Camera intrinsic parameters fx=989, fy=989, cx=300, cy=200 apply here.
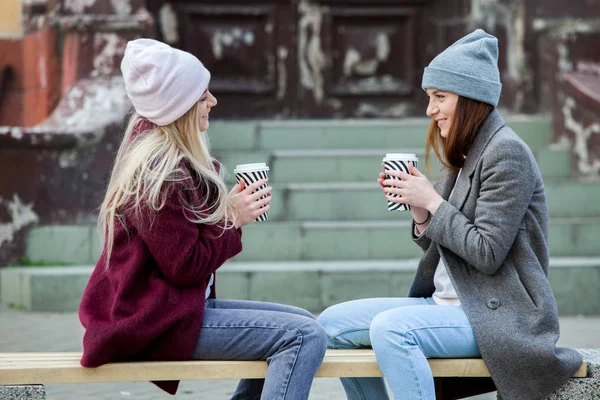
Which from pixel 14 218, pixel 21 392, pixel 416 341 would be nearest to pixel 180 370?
pixel 21 392

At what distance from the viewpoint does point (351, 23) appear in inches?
337

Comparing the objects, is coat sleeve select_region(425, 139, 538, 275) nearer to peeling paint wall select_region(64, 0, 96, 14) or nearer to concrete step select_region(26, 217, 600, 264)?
concrete step select_region(26, 217, 600, 264)

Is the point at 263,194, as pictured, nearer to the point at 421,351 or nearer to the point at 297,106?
the point at 421,351

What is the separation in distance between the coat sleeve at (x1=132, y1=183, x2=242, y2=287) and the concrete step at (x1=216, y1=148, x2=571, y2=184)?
4.40m

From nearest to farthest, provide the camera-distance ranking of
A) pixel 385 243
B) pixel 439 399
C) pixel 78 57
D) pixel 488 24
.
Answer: pixel 439 399 → pixel 385 243 → pixel 78 57 → pixel 488 24

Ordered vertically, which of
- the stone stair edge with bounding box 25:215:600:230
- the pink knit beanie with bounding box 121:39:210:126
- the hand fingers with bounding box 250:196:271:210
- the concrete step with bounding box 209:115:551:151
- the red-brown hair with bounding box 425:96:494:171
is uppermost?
the pink knit beanie with bounding box 121:39:210:126

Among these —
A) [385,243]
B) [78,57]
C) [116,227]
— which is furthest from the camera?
[78,57]

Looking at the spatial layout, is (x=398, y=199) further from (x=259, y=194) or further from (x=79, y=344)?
(x=79, y=344)

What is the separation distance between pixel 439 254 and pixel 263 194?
67 cm

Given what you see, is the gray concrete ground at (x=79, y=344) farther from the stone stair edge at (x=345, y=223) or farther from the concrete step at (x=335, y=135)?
the concrete step at (x=335, y=135)

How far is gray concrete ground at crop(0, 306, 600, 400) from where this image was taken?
4.71 meters

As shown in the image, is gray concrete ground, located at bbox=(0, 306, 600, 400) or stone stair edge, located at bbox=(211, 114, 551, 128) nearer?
gray concrete ground, located at bbox=(0, 306, 600, 400)

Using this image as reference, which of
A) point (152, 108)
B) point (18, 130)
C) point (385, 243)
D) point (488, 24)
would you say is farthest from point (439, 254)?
point (488, 24)

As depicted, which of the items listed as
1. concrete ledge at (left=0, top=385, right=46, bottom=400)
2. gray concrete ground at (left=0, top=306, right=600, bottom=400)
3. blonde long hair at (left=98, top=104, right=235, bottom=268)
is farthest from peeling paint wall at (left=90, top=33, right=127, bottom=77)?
concrete ledge at (left=0, top=385, right=46, bottom=400)
